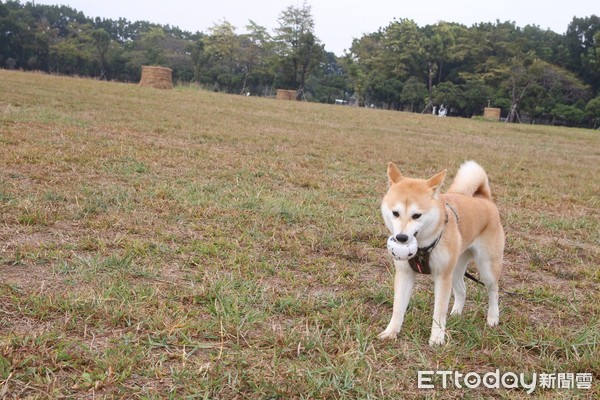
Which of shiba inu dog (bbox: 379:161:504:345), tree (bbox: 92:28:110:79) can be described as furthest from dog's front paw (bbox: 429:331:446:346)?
tree (bbox: 92:28:110:79)

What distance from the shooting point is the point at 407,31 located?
49.5 meters

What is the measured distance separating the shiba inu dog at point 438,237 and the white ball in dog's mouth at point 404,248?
2 centimetres

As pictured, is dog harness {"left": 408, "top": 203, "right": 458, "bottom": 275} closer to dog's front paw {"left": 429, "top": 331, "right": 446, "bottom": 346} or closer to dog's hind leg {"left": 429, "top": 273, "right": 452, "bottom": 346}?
dog's hind leg {"left": 429, "top": 273, "right": 452, "bottom": 346}

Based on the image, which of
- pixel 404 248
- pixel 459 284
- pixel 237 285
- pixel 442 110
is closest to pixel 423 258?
pixel 404 248

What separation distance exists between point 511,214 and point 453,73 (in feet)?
152

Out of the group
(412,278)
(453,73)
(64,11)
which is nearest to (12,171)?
(412,278)

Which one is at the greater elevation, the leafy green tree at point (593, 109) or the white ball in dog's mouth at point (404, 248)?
the leafy green tree at point (593, 109)

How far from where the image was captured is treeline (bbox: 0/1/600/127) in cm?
4193

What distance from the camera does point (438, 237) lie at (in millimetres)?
2695

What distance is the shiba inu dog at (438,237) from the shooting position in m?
2.62

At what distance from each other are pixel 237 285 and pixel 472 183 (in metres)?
1.79

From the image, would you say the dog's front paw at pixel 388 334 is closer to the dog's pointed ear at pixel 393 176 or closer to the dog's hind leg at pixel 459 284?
the dog's hind leg at pixel 459 284

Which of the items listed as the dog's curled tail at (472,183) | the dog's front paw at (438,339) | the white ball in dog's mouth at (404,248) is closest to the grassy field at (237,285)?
the dog's front paw at (438,339)

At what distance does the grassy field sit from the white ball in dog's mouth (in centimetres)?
53
